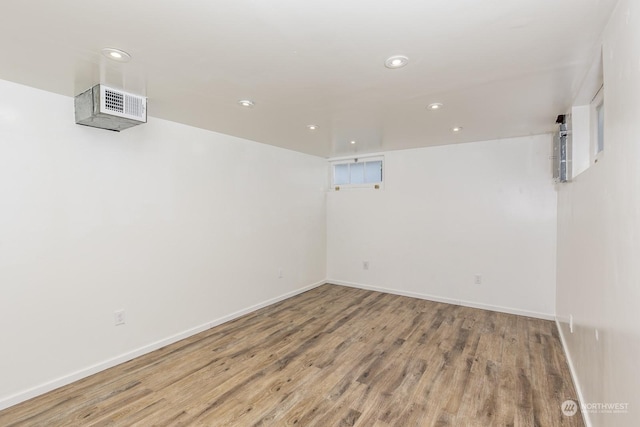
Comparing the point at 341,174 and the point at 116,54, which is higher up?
the point at 116,54

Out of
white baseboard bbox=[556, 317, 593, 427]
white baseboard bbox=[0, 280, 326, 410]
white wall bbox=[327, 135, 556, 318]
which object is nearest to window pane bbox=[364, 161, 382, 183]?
white wall bbox=[327, 135, 556, 318]

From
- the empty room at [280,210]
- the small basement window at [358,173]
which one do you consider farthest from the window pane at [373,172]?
the empty room at [280,210]

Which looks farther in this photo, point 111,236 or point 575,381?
point 111,236

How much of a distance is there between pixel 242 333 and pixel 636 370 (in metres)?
3.07

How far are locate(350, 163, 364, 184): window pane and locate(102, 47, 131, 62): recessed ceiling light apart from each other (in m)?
3.84

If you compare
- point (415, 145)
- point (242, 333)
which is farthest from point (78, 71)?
point (415, 145)

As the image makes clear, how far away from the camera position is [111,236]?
2596mm

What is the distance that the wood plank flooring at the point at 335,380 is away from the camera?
1954 millimetres

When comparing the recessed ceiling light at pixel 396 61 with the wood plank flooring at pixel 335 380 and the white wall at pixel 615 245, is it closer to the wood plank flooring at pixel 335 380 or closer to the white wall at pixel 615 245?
the white wall at pixel 615 245

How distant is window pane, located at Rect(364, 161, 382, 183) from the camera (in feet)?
16.1

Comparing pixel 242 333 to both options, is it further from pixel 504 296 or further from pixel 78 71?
pixel 504 296

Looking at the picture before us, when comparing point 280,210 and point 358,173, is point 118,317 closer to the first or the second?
point 280,210

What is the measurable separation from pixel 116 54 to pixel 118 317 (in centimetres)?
219
